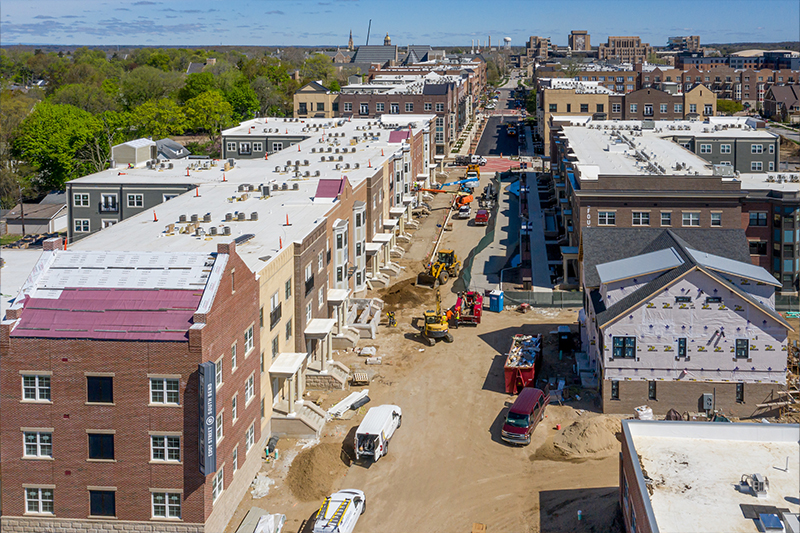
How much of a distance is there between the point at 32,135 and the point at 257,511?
9881cm

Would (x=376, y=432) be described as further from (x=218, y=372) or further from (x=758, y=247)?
(x=758, y=247)

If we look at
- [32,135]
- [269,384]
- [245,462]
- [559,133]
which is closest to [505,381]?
[269,384]

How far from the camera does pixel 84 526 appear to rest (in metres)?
33.2

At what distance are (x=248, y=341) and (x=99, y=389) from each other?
25.4 feet

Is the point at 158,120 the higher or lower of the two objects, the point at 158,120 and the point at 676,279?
the higher

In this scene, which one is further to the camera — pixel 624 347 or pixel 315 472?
pixel 624 347

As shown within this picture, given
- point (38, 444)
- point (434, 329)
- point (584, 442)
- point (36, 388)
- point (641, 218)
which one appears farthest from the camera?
point (641, 218)

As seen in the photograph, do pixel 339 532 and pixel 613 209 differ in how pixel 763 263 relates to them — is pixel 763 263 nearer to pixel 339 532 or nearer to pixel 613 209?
pixel 613 209

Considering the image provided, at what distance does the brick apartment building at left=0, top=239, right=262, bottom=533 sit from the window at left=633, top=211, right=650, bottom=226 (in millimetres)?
40801

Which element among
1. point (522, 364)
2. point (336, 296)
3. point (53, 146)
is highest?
point (53, 146)

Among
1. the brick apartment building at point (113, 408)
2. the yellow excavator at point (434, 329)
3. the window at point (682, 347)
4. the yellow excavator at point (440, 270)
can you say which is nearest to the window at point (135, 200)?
the yellow excavator at point (440, 270)

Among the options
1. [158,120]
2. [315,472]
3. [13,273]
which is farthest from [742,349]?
[158,120]

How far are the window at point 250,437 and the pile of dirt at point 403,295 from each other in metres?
27.6

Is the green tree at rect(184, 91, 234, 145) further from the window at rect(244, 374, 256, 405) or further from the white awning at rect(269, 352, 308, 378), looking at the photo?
the window at rect(244, 374, 256, 405)
